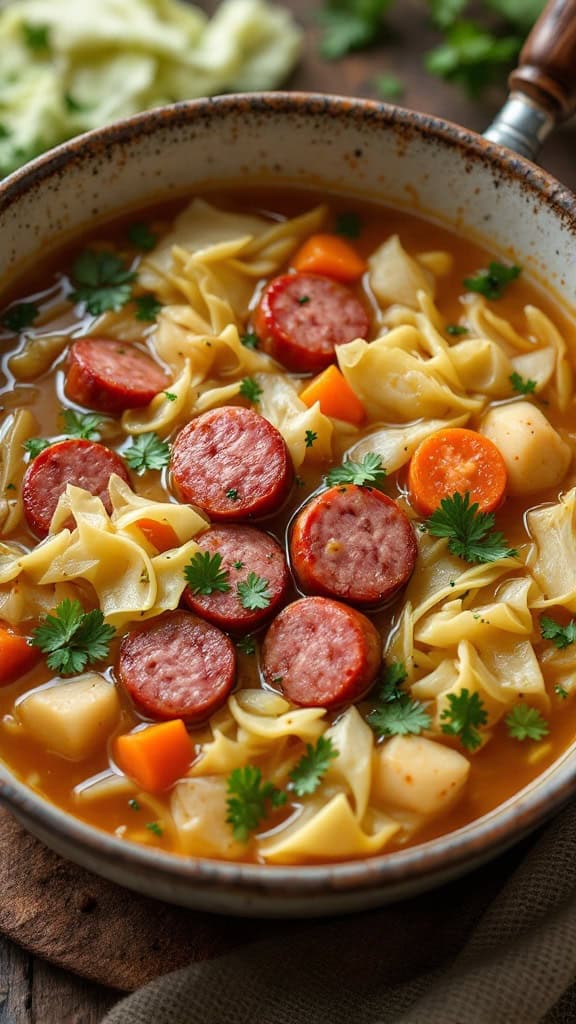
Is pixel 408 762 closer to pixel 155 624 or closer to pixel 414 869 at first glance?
pixel 414 869

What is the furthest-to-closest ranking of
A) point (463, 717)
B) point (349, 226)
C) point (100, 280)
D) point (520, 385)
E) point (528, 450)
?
point (349, 226)
point (100, 280)
point (520, 385)
point (528, 450)
point (463, 717)

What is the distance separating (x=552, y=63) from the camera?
5.66m

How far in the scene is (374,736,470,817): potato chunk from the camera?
444 centimetres

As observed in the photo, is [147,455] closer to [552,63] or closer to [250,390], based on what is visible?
[250,390]

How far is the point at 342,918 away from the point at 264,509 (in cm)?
170

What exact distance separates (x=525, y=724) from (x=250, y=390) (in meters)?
1.94

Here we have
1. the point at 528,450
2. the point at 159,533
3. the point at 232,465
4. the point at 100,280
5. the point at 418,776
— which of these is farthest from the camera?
the point at 100,280

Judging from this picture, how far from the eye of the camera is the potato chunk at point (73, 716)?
4.55 metres

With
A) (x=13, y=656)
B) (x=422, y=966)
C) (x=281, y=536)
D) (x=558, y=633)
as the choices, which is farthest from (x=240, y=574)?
(x=422, y=966)

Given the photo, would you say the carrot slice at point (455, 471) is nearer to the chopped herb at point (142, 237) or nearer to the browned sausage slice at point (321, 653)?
the browned sausage slice at point (321, 653)

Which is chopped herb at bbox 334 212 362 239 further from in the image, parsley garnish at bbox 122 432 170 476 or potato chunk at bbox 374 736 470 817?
potato chunk at bbox 374 736 470 817

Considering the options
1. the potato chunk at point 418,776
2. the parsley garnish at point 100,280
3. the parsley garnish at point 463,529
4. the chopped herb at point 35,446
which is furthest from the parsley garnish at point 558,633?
the parsley garnish at point 100,280

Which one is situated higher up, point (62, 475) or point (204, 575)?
point (204, 575)

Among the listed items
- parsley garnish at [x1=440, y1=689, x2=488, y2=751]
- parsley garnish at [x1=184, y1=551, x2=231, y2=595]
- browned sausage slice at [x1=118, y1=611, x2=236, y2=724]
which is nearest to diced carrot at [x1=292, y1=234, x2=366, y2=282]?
parsley garnish at [x1=184, y1=551, x2=231, y2=595]
